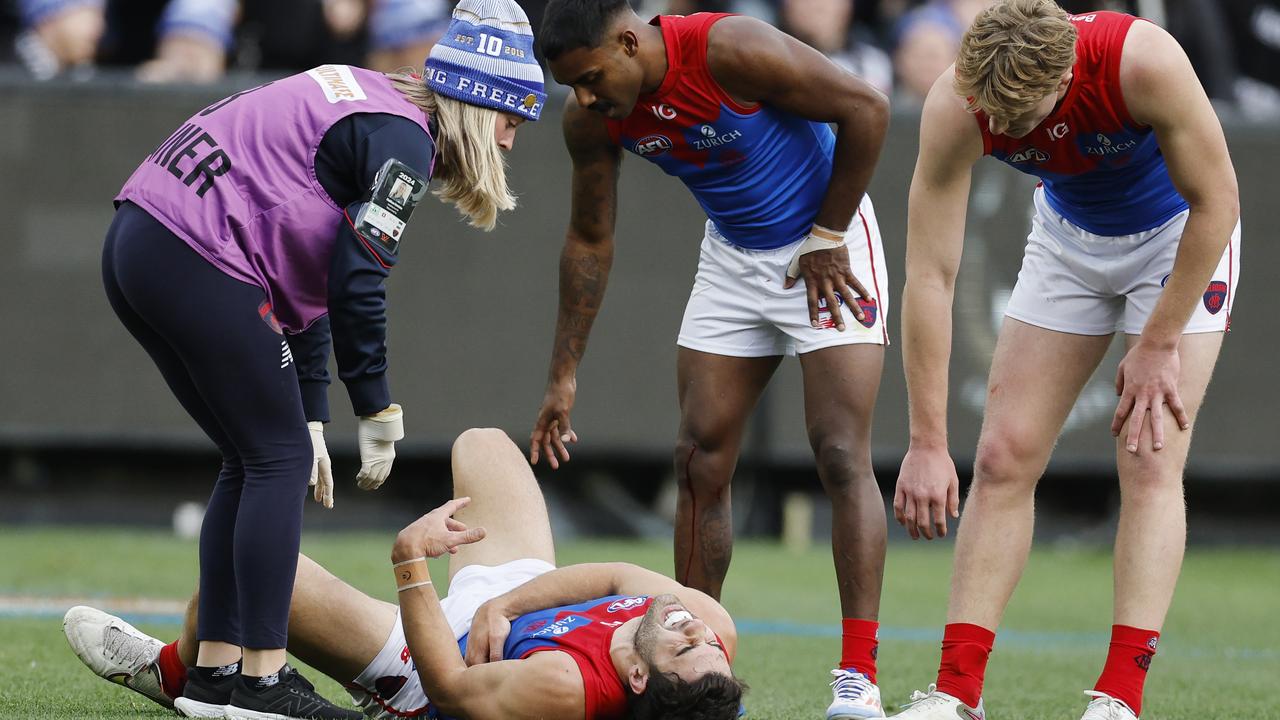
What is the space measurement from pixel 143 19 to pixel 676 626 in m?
8.16

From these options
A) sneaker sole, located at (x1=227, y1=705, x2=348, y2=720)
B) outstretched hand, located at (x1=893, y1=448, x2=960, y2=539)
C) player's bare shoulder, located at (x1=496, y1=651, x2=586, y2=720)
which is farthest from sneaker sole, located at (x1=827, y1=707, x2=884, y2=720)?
sneaker sole, located at (x1=227, y1=705, x2=348, y2=720)

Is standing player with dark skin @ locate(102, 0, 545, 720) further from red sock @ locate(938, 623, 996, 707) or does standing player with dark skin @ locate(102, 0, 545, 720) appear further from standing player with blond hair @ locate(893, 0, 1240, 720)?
red sock @ locate(938, 623, 996, 707)

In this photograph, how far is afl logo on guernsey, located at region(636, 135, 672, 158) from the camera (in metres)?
5.15

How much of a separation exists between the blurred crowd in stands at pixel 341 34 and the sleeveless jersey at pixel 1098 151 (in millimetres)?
5730

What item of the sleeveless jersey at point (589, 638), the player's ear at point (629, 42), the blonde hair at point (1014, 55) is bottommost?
the sleeveless jersey at point (589, 638)

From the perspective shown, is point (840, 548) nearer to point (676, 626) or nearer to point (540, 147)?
point (676, 626)

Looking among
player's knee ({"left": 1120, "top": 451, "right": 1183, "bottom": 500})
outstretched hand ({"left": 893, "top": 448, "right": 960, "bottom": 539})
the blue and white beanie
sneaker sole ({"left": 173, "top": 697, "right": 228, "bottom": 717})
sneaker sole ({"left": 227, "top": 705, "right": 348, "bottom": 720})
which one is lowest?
sneaker sole ({"left": 173, "top": 697, "right": 228, "bottom": 717})

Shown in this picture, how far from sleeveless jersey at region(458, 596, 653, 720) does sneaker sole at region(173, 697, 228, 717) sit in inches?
26.9

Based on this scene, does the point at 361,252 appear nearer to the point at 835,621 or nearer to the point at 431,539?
the point at 431,539

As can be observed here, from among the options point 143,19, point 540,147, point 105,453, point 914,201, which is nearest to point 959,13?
point 540,147

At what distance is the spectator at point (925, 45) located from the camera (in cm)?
1116

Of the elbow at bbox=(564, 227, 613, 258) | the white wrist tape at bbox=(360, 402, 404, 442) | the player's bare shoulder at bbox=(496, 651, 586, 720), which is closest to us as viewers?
the player's bare shoulder at bbox=(496, 651, 586, 720)

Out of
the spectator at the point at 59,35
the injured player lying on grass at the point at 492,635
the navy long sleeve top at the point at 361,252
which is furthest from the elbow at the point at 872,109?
the spectator at the point at 59,35

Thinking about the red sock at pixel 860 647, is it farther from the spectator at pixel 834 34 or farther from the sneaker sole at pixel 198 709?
the spectator at pixel 834 34
